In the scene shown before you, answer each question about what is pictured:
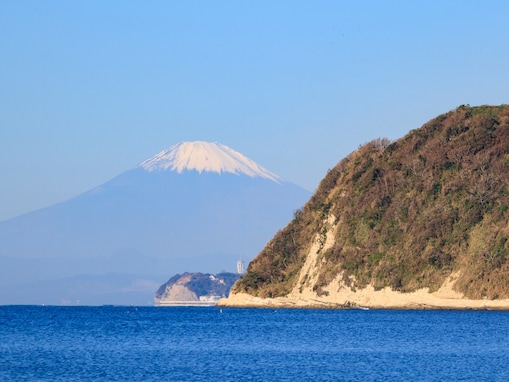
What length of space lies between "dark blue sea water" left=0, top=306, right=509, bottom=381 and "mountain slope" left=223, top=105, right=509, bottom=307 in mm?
11355

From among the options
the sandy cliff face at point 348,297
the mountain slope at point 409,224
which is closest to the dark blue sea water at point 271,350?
the sandy cliff face at point 348,297

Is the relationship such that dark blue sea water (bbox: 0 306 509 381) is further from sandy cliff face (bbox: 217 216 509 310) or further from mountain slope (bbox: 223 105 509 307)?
mountain slope (bbox: 223 105 509 307)

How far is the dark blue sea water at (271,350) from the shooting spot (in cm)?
6306

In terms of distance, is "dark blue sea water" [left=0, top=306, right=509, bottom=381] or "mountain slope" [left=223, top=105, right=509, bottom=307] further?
"mountain slope" [left=223, top=105, right=509, bottom=307]

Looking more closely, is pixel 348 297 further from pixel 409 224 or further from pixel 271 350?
pixel 271 350

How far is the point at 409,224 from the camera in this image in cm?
14025

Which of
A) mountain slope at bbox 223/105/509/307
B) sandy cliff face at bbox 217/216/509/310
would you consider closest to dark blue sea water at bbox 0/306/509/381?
sandy cliff face at bbox 217/216/509/310

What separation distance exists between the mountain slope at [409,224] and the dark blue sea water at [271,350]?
37.3 ft

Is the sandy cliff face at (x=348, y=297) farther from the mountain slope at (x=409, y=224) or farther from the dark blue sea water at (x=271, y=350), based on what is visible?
the dark blue sea water at (x=271, y=350)

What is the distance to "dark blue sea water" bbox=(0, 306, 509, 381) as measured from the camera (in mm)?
63062

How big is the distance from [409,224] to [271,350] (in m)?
64.6

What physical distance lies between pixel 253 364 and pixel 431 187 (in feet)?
253

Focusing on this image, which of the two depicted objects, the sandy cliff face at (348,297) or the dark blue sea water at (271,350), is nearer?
the dark blue sea water at (271,350)

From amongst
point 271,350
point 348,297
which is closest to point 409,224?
point 348,297
